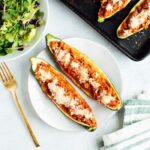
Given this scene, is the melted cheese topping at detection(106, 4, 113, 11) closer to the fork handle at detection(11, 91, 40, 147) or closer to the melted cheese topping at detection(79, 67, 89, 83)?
the melted cheese topping at detection(79, 67, 89, 83)

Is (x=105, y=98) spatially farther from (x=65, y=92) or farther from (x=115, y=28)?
(x=115, y=28)

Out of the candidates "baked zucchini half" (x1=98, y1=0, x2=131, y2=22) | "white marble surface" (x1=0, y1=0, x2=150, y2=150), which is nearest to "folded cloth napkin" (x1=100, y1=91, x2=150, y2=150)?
"white marble surface" (x1=0, y1=0, x2=150, y2=150)

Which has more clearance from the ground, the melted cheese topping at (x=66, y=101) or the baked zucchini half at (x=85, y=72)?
the baked zucchini half at (x=85, y=72)

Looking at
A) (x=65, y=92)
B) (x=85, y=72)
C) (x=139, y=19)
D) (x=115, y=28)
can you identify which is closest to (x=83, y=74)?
(x=85, y=72)

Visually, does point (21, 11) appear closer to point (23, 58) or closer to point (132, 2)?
point (23, 58)

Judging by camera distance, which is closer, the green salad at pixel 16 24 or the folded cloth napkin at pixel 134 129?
the green salad at pixel 16 24

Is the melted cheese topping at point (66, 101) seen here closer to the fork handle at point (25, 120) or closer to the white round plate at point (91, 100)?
the white round plate at point (91, 100)

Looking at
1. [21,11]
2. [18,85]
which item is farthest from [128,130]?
[21,11]

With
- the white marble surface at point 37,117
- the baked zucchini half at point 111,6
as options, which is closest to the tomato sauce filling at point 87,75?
the white marble surface at point 37,117
